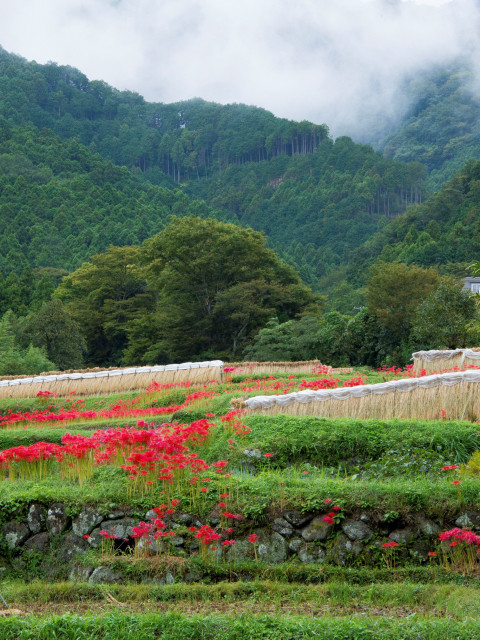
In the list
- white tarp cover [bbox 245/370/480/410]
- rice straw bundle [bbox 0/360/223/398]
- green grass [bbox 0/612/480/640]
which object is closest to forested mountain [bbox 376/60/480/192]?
rice straw bundle [bbox 0/360/223/398]

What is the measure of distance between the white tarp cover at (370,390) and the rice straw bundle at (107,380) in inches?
354

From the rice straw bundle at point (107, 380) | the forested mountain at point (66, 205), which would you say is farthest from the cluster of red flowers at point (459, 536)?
the forested mountain at point (66, 205)

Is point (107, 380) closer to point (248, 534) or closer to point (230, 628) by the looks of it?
point (248, 534)

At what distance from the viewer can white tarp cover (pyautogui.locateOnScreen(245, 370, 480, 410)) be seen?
38.7 ft

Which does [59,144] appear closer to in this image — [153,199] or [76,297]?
[153,199]

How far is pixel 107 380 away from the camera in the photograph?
22.6 meters

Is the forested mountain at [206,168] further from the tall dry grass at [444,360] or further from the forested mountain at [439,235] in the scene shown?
the tall dry grass at [444,360]

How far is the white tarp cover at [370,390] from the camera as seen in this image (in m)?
11.8

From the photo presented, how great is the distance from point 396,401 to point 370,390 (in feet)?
1.63

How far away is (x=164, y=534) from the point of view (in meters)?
7.87

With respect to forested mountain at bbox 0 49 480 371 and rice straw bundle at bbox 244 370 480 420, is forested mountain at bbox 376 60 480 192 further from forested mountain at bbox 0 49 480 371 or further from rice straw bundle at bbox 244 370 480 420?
rice straw bundle at bbox 244 370 480 420

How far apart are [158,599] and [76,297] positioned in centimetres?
5003

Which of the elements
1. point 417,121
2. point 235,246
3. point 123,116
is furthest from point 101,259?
point 123,116

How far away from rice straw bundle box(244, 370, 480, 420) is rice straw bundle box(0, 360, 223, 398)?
9160mm
